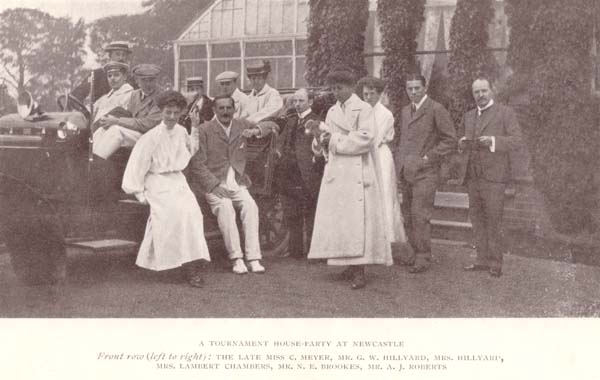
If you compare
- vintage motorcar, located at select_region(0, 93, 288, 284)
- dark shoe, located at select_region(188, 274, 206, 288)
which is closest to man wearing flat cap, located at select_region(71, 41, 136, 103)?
vintage motorcar, located at select_region(0, 93, 288, 284)

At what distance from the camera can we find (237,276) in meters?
5.11

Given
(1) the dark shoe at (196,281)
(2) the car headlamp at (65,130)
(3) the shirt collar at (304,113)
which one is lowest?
(1) the dark shoe at (196,281)

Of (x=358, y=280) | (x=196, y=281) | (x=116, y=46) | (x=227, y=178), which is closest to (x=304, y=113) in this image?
(x=227, y=178)

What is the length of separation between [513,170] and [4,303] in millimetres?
5567

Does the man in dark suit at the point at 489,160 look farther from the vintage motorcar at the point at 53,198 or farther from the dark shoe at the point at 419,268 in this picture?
the vintage motorcar at the point at 53,198

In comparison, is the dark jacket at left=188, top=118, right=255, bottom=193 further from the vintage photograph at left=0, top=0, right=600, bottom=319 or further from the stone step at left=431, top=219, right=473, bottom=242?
the stone step at left=431, top=219, right=473, bottom=242

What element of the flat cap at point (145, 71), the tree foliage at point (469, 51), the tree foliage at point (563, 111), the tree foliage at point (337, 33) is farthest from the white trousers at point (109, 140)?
the tree foliage at point (337, 33)

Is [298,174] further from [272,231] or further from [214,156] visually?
[214,156]

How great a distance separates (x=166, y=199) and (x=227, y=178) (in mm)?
754

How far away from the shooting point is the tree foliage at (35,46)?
16.0ft

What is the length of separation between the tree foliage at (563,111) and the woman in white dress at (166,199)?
3.94m
